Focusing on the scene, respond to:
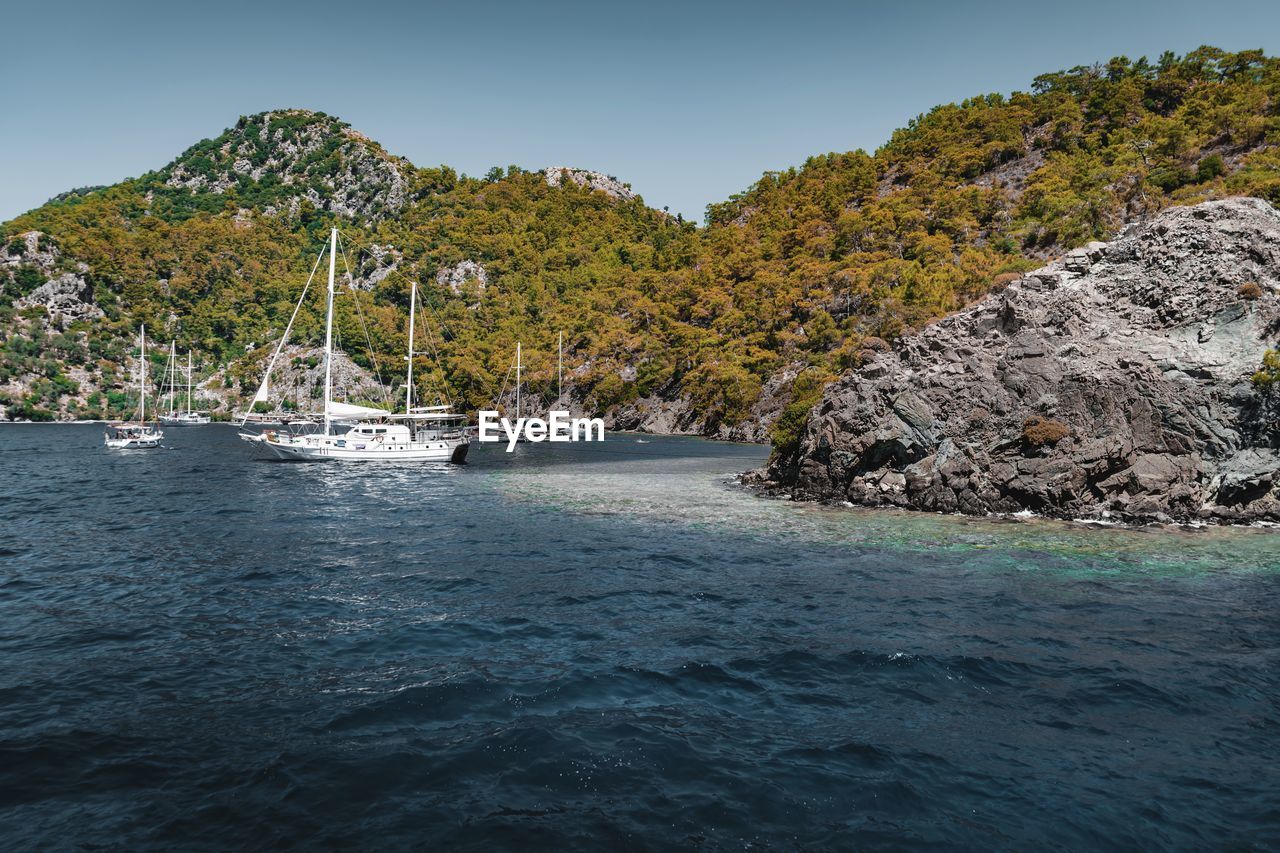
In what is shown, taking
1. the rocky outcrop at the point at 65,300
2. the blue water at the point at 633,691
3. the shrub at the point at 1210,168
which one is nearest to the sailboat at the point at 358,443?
the blue water at the point at 633,691

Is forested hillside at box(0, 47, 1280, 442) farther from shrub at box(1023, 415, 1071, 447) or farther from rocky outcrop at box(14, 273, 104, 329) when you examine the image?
shrub at box(1023, 415, 1071, 447)

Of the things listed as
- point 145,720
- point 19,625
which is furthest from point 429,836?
point 19,625

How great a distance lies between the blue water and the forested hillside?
1188 inches

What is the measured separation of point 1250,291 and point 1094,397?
1107 cm

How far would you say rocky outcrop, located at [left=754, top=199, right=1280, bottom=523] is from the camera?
35.2 metres

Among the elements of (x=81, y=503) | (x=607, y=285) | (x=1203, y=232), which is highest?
(x=607, y=285)

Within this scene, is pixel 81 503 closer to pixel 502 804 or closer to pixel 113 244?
pixel 502 804

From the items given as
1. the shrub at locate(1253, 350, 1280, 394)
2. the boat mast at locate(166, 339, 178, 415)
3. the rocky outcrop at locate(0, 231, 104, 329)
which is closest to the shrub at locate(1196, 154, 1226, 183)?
the shrub at locate(1253, 350, 1280, 394)

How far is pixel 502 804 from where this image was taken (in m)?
9.34

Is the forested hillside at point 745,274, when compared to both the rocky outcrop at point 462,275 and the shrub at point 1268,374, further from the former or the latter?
the shrub at point 1268,374

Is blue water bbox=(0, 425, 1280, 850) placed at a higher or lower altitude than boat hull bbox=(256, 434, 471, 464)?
lower

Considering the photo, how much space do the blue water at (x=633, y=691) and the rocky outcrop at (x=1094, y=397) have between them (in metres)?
7.99

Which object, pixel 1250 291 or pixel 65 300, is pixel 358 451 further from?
pixel 65 300

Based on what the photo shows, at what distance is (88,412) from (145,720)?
184 m
